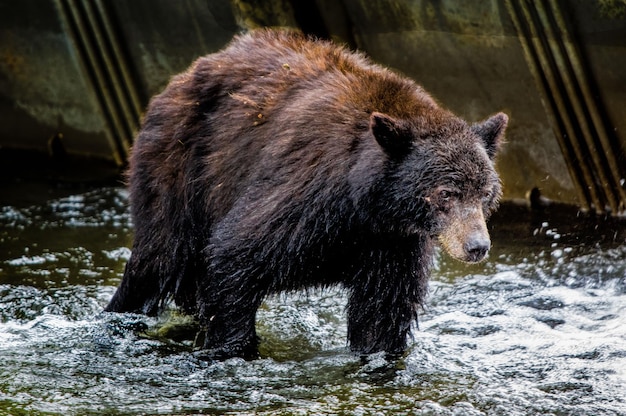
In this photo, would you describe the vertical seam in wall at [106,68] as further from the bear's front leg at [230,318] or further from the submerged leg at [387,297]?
the submerged leg at [387,297]

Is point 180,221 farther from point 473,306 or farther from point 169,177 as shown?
point 473,306

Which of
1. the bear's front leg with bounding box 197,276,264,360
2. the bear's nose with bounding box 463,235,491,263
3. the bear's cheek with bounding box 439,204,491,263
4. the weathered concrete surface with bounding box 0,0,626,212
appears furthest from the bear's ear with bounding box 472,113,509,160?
the weathered concrete surface with bounding box 0,0,626,212

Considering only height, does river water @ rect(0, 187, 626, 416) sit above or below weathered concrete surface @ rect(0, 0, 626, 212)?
below

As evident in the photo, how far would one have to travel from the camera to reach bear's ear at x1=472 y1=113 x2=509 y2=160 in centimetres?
621

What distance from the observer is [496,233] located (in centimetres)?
920

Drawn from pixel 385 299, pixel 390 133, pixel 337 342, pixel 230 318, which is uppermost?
pixel 390 133

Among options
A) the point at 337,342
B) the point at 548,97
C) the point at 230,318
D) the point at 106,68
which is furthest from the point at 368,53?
the point at 230,318

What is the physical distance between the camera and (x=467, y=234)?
19.4ft

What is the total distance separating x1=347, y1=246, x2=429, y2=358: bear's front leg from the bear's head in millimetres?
497

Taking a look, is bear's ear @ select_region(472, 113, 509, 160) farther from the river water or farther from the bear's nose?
the river water

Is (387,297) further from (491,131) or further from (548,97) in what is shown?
(548,97)

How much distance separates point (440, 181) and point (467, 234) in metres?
0.32

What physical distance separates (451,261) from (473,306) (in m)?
0.99

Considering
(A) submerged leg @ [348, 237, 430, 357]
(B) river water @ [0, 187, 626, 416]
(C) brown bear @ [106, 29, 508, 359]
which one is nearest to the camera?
(C) brown bear @ [106, 29, 508, 359]
